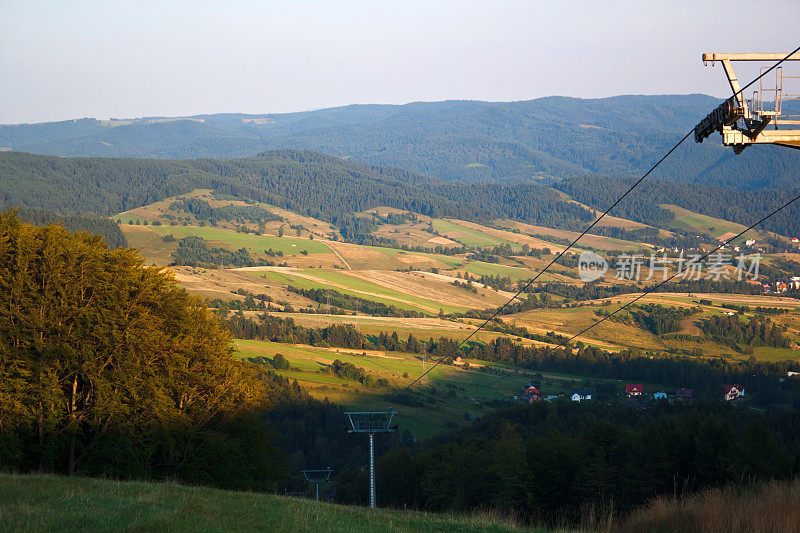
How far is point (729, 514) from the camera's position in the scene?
10.9 meters

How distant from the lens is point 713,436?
33812 mm

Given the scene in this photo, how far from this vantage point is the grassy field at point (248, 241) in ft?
579

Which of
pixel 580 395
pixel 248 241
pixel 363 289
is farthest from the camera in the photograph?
pixel 248 241

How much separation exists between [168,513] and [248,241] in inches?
6839

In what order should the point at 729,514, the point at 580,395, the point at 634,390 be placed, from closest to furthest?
the point at 729,514 → the point at 580,395 → the point at 634,390

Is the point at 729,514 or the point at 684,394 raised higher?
the point at 729,514

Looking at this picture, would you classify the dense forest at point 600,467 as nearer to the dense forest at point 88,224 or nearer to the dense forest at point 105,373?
the dense forest at point 105,373

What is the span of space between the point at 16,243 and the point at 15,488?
42.3ft

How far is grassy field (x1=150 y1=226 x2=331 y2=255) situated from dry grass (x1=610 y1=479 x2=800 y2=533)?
16347cm

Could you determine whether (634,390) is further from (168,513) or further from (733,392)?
A: (168,513)

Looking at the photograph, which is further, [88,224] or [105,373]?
[88,224]

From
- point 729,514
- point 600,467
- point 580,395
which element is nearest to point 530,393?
point 580,395

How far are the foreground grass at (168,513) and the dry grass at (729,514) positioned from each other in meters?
2.55

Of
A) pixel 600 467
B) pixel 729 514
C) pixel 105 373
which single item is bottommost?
pixel 600 467
